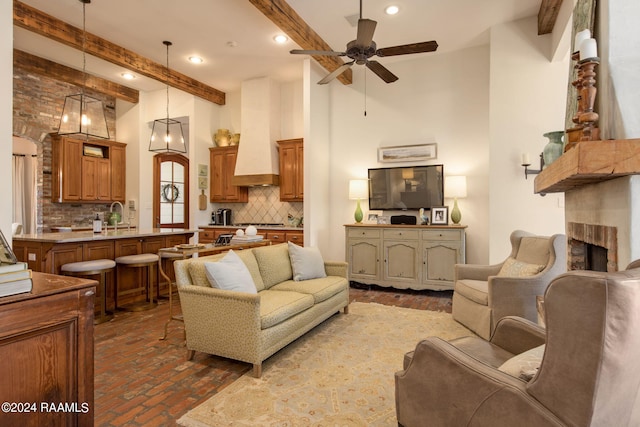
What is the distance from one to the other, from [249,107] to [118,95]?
106 inches

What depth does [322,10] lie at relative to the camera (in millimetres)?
4117

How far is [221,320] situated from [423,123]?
4286 mm

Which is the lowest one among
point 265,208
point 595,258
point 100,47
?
point 595,258

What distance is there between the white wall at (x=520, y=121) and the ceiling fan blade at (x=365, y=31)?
7.05 feet

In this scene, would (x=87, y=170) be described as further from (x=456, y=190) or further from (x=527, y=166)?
(x=527, y=166)

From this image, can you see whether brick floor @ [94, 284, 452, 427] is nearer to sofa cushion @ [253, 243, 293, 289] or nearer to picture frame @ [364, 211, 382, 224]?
sofa cushion @ [253, 243, 293, 289]

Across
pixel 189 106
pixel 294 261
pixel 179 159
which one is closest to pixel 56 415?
pixel 294 261

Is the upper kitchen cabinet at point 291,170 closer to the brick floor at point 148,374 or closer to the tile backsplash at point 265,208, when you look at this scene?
the tile backsplash at point 265,208

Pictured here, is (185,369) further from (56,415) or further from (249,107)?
(249,107)

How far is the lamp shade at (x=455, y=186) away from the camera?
4.97m

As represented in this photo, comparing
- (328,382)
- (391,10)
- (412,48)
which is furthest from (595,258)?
(391,10)

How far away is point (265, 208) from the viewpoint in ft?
21.9

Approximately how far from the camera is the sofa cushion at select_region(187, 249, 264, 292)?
110 inches

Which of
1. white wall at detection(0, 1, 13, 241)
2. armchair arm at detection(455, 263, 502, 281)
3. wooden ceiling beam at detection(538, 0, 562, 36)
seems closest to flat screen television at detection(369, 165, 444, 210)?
armchair arm at detection(455, 263, 502, 281)
